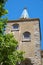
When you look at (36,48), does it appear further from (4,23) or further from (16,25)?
(4,23)

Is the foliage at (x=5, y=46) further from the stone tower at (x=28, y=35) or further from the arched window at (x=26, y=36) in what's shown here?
the arched window at (x=26, y=36)

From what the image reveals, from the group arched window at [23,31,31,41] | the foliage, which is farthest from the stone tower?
the foliage

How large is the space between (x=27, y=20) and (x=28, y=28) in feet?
3.34

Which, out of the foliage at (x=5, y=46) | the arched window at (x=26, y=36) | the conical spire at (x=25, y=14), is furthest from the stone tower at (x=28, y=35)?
the foliage at (x=5, y=46)

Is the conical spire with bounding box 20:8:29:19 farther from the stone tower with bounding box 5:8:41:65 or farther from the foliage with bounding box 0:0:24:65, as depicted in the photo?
the foliage with bounding box 0:0:24:65

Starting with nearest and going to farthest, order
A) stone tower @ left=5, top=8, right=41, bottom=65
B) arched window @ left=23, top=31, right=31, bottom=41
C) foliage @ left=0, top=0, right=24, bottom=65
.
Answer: foliage @ left=0, top=0, right=24, bottom=65 < stone tower @ left=5, top=8, right=41, bottom=65 < arched window @ left=23, top=31, right=31, bottom=41

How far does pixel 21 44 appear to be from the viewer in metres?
21.3

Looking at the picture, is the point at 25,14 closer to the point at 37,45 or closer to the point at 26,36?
the point at 26,36

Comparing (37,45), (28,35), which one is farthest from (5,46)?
(28,35)

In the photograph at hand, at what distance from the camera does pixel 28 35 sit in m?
21.9

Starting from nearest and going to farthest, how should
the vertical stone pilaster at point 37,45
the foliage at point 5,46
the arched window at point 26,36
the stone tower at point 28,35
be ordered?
the foliage at point 5,46 < the vertical stone pilaster at point 37,45 < the stone tower at point 28,35 < the arched window at point 26,36

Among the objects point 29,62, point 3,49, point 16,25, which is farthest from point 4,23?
point 16,25

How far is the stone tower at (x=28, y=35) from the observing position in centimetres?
2060

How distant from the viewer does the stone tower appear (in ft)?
67.6
